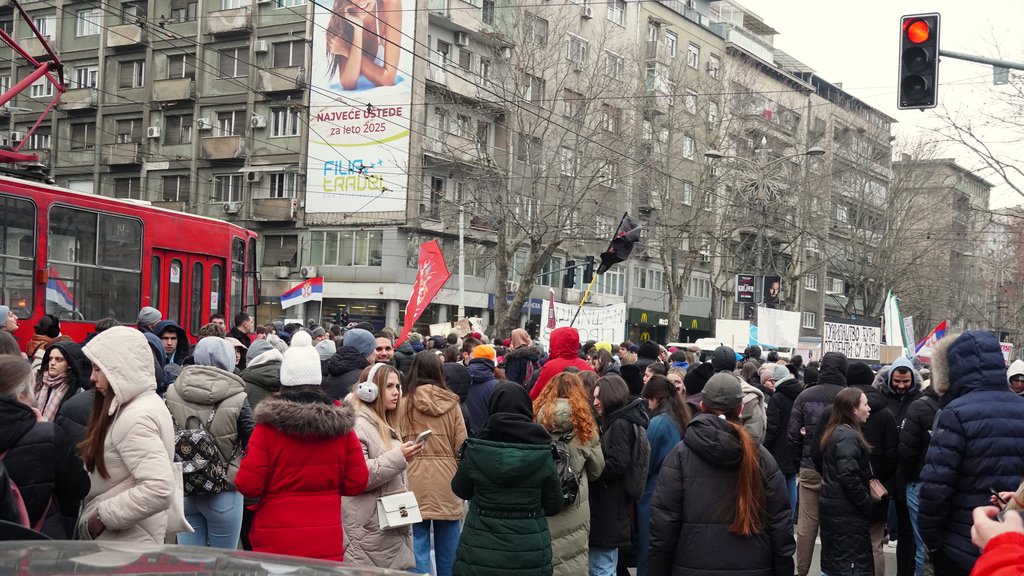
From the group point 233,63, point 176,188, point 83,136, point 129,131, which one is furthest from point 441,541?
point 83,136

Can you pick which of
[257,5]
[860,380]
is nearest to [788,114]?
[257,5]

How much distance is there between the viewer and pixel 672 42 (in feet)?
180

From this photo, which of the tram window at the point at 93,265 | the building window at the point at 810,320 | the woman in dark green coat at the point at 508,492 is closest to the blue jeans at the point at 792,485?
the woman in dark green coat at the point at 508,492

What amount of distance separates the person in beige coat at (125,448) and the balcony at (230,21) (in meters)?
40.8

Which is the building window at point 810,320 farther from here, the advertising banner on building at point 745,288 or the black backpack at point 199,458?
the black backpack at point 199,458

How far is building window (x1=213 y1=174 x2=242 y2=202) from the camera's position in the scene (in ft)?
145

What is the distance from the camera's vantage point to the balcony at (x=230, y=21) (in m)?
43.1

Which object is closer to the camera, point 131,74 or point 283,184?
point 283,184

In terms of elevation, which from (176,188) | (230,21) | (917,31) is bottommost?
(917,31)

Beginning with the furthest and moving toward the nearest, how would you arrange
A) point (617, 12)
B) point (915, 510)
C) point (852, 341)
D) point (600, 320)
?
point (617, 12) < point (852, 341) < point (600, 320) < point (915, 510)

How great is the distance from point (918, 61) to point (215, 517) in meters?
8.51

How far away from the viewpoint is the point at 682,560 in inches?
207

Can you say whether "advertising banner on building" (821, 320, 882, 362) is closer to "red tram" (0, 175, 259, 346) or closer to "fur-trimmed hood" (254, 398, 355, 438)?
"red tram" (0, 175, 259, 346)

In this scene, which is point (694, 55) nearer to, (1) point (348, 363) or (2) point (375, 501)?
(1) point (348, 363)
